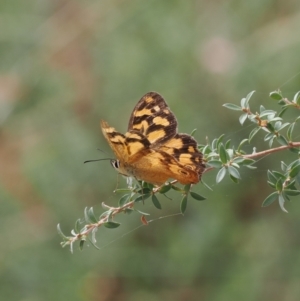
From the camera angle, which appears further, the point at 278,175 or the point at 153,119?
the point at 153,119

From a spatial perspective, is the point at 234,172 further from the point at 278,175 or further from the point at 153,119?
the point at 153,119

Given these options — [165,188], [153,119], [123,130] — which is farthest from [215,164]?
[123,130]

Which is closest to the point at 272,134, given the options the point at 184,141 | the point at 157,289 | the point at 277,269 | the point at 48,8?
the point at 184,141

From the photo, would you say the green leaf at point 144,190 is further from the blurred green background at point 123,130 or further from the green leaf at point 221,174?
the blurred green background at point 123,130

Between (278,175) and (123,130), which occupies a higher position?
(123,130)

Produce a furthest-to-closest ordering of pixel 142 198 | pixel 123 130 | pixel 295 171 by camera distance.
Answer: pixel 123 130, pixel 142 198, pixel 295 171

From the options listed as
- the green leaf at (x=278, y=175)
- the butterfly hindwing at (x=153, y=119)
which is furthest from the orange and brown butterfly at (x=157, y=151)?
the green leaf at (x=278, y=175)

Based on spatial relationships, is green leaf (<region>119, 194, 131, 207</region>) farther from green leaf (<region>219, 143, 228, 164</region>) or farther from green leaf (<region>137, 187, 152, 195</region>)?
green leaf (<region>219, 143, 228, 164</region>)
